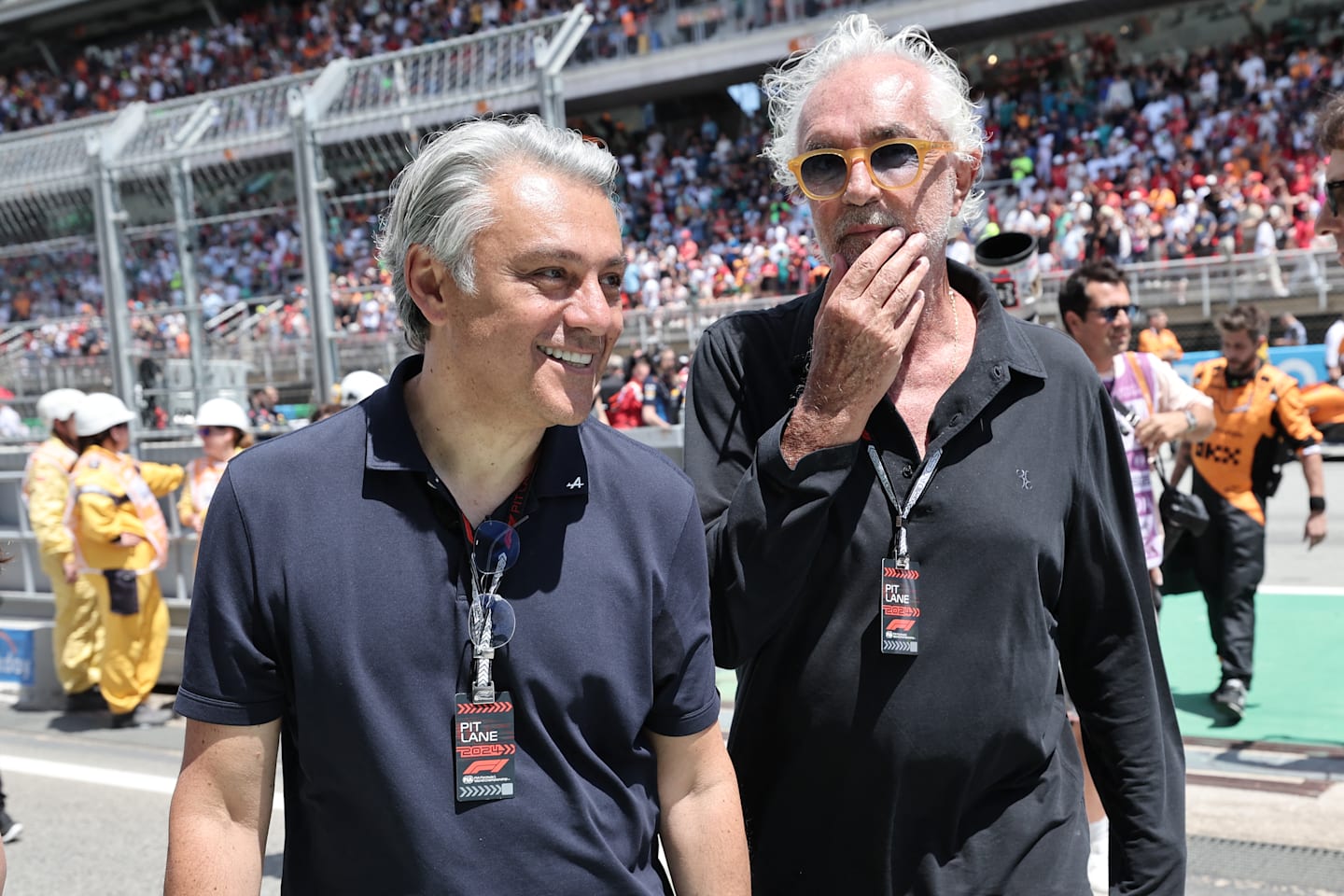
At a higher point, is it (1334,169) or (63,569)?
(1334,169)

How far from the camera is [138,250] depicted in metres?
8.54

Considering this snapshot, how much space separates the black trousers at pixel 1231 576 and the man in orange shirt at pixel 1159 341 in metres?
8.49

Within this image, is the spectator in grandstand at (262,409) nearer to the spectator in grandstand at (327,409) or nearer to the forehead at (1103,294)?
the spectator in grandstand at (327,409)

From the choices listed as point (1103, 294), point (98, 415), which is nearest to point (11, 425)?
point (98, 415)

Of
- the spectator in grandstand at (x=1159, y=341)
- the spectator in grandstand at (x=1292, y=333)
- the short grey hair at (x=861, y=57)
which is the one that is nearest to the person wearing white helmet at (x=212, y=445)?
the short grey hair at (x=861, y=57)

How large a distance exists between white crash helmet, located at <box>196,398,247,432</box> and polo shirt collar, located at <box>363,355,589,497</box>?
5598 mm

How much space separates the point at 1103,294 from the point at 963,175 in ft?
9.53

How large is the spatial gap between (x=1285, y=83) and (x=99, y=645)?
72.2ft

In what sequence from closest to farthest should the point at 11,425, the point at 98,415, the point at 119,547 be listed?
1. the point at 98,415
2. the point at 119,547
3. the point at 11,425

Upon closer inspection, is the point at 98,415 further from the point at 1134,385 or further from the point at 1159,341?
the point at 1159,341

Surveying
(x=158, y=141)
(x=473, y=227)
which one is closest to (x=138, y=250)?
(x=158, y=141)

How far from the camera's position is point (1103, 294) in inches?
189

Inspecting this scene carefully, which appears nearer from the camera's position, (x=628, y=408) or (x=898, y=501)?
(x=898, y=501)

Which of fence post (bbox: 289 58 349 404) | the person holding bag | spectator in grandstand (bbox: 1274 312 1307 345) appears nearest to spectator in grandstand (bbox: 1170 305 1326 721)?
the person holding bag
